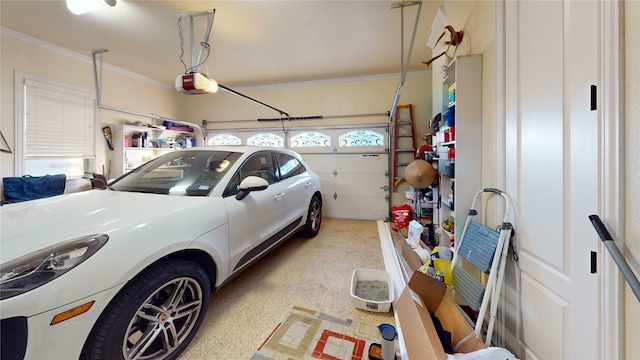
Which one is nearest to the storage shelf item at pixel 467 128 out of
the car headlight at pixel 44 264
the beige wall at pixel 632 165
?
the beige wall at pixel 632 165

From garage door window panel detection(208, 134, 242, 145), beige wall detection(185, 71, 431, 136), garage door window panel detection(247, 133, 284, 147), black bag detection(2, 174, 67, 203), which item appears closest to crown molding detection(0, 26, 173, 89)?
beige wall detection(185, 71, 431, 136)

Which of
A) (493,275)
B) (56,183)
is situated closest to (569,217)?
(493,275)

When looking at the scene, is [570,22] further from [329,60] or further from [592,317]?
[329,60]

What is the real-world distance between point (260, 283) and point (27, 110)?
14.5 feet

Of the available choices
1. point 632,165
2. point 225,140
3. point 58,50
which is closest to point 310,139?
point 225,140

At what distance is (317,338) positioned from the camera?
5.32ft

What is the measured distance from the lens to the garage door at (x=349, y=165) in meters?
5.04

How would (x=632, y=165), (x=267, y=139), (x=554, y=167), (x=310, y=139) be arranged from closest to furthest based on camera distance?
(x=632, y=165)
(x=554, y=167)
(x=310, y=139)
(x=267, y=139)

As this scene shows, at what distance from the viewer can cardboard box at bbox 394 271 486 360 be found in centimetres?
125

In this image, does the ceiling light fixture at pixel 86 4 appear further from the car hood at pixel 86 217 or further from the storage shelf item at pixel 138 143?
the storage shelf item at pixel 138 143

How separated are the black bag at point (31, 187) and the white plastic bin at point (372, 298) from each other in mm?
4596

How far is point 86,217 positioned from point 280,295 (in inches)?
62.1

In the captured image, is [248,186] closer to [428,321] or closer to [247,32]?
[428,321]

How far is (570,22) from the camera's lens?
1.03m
